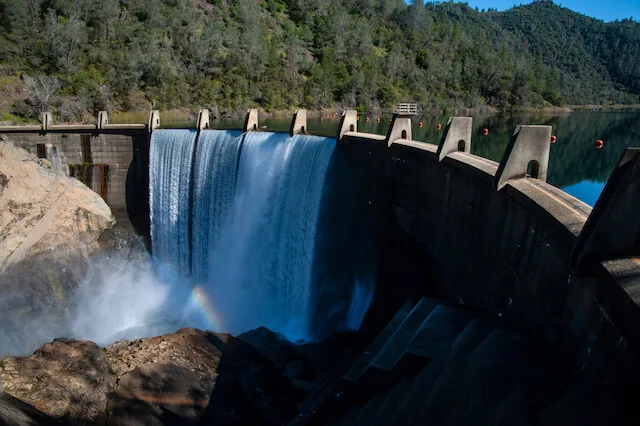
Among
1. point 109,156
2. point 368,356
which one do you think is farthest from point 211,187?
point 368,356

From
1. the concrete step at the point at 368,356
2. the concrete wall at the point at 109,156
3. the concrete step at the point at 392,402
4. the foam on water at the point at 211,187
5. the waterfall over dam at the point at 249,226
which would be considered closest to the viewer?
the concrete step at the point at 392,402

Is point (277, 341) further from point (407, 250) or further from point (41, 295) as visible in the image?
point (41, 295)

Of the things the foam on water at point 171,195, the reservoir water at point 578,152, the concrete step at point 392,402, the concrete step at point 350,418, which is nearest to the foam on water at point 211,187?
the foam on water at point 171,195

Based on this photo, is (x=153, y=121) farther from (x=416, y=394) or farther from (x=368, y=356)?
(x=416, y=394)

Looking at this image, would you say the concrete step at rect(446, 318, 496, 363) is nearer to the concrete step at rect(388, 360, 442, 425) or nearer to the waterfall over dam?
the concrete step at rect(388, 360, 442, 425)

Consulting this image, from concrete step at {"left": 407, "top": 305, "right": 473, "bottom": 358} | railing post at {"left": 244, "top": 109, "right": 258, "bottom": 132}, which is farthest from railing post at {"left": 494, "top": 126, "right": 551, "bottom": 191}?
railing post at {"left": 244, "top": 109, "right": 258, "bottom": 132}

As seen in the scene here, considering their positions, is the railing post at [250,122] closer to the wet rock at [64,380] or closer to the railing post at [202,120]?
the railing post at [202,120]
